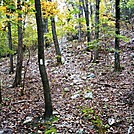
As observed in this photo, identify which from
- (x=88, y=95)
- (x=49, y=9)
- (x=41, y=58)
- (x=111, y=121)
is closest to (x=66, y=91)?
(x=88, y=95)

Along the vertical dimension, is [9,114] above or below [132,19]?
below

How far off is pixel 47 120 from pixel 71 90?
9.88 feet

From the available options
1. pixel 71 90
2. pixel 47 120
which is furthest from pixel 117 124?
pixel 71 90

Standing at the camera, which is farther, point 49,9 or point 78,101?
point 49,9

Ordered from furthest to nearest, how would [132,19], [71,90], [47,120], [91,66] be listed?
[132,19] → [91,66] → [71,90] → [47,120]

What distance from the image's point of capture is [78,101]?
9328 mm

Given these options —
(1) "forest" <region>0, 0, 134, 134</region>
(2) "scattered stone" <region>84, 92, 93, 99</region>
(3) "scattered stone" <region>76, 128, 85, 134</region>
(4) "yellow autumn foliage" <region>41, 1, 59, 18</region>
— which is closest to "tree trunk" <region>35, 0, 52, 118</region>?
(1) "forest" <region>0, 0, 134, 134</region>

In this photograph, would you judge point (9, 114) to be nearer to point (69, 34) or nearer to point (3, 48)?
point (3, 48)

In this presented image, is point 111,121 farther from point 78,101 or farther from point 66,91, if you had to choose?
point 66,91

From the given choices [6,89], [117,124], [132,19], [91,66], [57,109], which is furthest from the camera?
[132,19]

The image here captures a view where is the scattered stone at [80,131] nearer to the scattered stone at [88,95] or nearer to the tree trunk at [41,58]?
the tree trunk at [41,58]

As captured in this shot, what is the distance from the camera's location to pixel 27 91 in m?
11.2

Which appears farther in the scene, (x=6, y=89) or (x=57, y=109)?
(x=6, y=89)

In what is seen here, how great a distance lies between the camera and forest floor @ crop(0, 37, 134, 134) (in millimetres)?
7469
